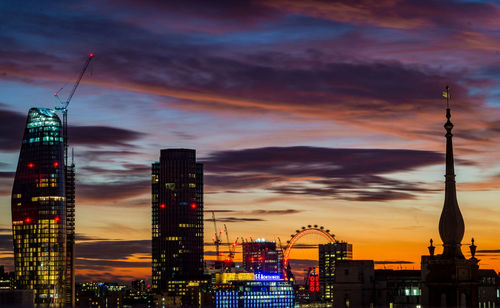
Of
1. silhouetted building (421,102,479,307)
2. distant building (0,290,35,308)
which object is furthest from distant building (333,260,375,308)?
distant building (0,290,35,308)

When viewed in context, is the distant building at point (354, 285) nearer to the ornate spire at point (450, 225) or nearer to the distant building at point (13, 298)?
the ornate spire at point (450, 225)

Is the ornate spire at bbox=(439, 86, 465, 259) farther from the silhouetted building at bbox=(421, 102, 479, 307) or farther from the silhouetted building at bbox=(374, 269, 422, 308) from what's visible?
the silhouetted building at bbox=(374, 269, 422, 308)

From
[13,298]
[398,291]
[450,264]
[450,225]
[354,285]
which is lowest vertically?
[13,298]

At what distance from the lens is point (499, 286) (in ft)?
254

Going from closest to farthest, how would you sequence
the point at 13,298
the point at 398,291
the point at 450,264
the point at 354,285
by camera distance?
the point at 450,264, the point at 354,285, the point at 398,291, the point at 13,298

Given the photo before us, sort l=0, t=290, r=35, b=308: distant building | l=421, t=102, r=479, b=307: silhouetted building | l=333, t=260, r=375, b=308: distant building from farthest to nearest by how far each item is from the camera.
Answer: l=0, t=290, r=35, b=308: distant building < l=333, t=260, r=375, b=308: distant building < l=421, t=102, r=479, b=307: silhouetted building

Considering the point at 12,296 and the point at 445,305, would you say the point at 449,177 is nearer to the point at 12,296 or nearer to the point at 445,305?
the point at 445,305

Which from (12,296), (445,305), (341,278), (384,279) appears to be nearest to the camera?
(445,305)

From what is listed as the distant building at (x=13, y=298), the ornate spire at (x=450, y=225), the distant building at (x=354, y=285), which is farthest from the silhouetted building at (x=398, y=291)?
the distant building at (x=13, y=298)

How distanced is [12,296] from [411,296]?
63645 millimetres

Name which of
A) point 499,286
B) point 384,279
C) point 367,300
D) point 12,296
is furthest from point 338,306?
point 12,296

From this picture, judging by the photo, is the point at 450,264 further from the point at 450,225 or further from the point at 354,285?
the point at 354,285

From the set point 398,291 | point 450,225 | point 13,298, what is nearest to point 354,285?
point 398,291

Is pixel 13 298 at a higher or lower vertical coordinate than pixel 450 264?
lower
